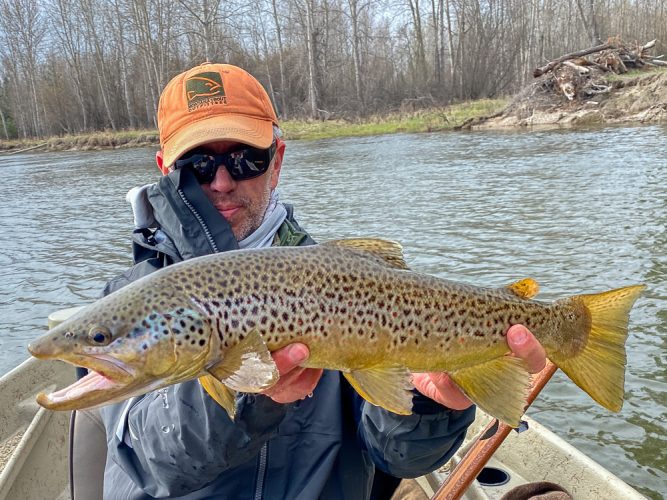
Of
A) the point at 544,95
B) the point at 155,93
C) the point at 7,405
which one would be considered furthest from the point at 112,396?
the point at 155,93

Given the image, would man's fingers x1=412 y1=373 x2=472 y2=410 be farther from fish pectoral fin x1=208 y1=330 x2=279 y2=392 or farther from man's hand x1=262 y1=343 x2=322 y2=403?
fish pectoral fin x1=208 y1=330 x2=279 y2=392

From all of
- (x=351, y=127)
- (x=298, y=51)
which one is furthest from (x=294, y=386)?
(x=298, y=51)

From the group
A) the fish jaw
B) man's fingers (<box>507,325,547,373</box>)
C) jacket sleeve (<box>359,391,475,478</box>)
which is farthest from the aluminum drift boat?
the fish jaw

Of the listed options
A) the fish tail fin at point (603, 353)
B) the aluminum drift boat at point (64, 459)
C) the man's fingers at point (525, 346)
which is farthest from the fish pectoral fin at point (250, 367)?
the aluminum drift boat at point (64, 459)

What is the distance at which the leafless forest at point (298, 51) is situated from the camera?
4122 cm

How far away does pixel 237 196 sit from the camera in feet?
10.0

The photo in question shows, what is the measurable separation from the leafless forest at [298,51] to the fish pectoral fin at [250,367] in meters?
38.0

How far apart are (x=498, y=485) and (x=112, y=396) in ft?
10.5

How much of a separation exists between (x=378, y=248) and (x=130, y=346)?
0.94 m

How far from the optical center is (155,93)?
4909 cm

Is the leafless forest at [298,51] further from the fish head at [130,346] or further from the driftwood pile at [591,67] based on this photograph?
the fish head at [130,346]

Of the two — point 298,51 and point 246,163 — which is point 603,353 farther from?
point 298,51

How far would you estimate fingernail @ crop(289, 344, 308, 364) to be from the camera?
1.94 meters

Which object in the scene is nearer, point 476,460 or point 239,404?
point 239,404
